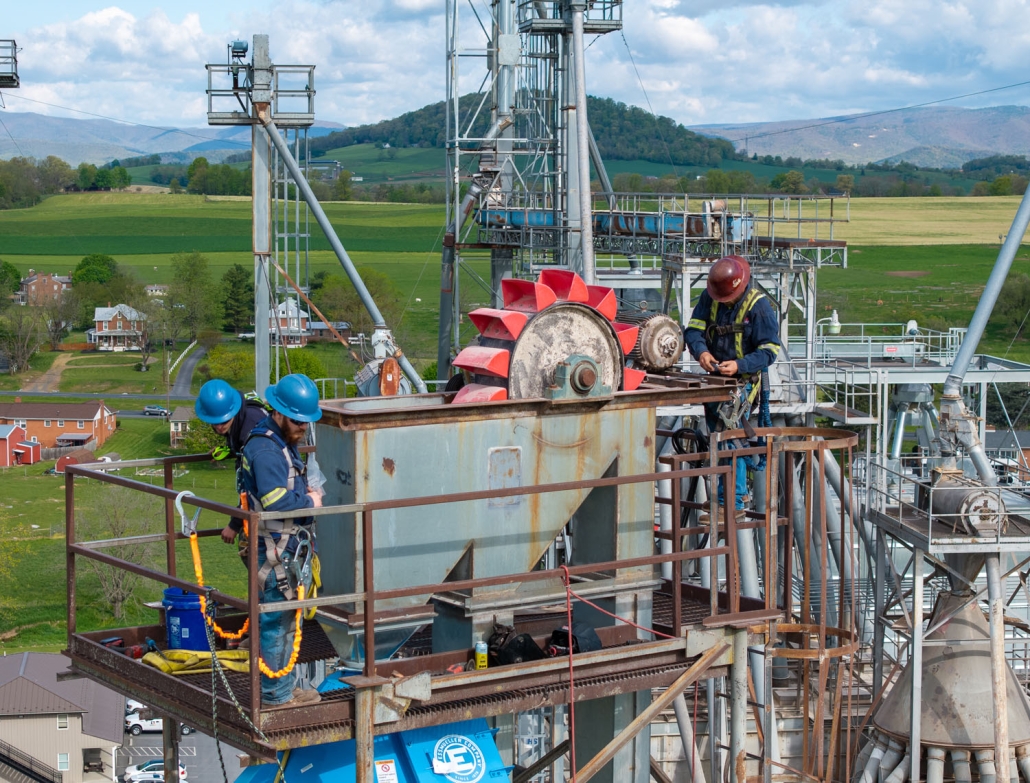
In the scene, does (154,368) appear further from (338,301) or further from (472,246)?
(472,246)

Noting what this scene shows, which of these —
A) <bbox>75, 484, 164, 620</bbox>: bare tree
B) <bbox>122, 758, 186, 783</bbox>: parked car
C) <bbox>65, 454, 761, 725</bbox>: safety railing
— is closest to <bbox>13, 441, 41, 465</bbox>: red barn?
<bbox>75, 484, 164, 620</bbox>: bare tree

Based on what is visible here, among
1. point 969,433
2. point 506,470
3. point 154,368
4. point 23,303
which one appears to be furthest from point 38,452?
point 506,470

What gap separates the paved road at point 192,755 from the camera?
124 feet

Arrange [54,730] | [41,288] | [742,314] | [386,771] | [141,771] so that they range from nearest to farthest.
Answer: [386,771] < [742,314] < [141,771] < [54,730] < [41,288]

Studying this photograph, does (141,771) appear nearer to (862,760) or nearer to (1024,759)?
(862,760)

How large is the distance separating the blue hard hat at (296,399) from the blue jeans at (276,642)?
2.60 ft

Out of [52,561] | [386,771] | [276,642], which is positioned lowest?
[52,561]

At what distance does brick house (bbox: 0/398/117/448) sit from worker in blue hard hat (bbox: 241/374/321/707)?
82.8 m

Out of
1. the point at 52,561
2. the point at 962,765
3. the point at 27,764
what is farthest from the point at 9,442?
the point at 962,765

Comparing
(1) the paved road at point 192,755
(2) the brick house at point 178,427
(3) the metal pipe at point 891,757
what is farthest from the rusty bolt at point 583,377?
(2) the brick house at point 178,427

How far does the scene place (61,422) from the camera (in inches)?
3438

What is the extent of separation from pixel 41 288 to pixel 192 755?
3824 inches

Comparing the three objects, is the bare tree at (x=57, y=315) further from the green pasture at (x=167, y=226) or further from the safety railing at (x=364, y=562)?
the safety railing at (x=364, y=562)

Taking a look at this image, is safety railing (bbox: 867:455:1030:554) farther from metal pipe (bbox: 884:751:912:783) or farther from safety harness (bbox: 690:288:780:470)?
safety harness (bbox: 690:288:780:470)
